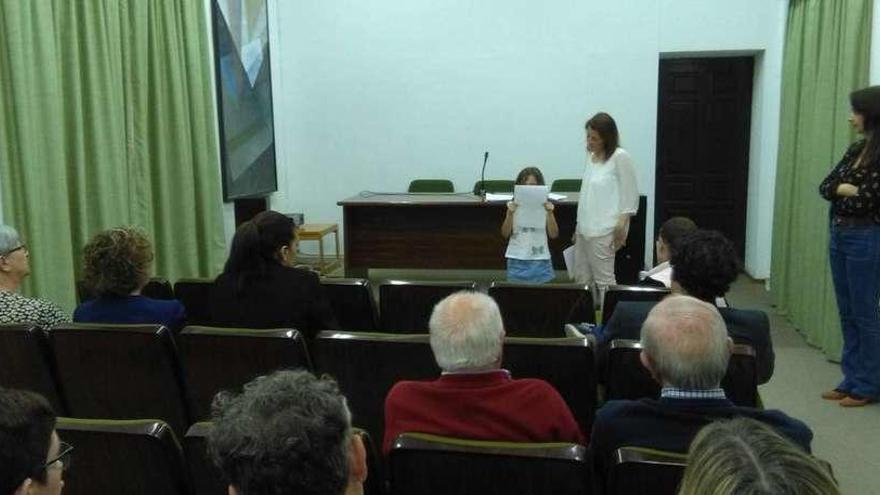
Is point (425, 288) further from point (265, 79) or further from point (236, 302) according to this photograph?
point (265, 79)

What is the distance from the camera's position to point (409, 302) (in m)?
3.08

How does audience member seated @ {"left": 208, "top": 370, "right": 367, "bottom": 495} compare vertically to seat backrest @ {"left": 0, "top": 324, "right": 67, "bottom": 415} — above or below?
above

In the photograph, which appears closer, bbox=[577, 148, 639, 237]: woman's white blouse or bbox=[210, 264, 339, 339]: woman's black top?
bbox=[210, 264, 339, 339]: woman's black top

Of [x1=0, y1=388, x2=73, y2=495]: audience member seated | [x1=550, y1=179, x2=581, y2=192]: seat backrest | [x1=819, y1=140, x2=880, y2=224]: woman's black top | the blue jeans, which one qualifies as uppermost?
[x1=819, y1=140, x2=880, y2=224]: woman's black top

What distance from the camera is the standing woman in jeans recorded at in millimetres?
3338

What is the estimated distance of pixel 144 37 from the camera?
4531 mm

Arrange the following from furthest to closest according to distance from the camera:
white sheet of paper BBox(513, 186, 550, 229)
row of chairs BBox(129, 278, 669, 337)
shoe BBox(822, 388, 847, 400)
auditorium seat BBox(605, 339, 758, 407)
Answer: white sheet of paper BBox(513, 186, 550, 229) < shoe BBox(822, 388, 847, 400) < row of chairs BBox(129, 278, 669, 337) < auditorium seat BBox(605, 339, 758, 407)

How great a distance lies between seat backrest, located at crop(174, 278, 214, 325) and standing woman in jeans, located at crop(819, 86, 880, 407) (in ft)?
9.52

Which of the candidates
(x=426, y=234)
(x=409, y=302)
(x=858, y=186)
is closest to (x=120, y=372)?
(x=409, y=302)

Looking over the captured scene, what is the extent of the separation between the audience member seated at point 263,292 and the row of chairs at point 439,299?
351 millimetres

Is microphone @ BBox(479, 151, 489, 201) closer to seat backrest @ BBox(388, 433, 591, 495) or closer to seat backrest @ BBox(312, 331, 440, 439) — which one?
seat backrest @ BBox(312, 331, 440, 439)

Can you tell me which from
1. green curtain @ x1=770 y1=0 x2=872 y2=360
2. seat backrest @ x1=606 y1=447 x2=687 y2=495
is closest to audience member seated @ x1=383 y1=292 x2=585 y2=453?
seat backrest @ x1=606 y1=447 x2=687 y2=495

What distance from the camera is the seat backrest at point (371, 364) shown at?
2184 millimetres

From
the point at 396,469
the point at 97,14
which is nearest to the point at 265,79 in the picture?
the point at 97,14
